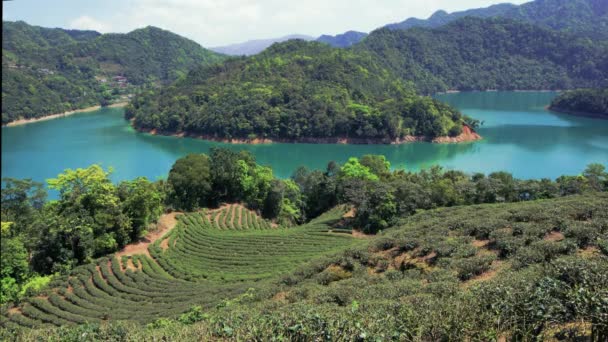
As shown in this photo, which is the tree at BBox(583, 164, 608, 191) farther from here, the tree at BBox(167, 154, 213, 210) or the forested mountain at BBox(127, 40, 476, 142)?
the forested mountain at BBox(127, 40, 476, 142)

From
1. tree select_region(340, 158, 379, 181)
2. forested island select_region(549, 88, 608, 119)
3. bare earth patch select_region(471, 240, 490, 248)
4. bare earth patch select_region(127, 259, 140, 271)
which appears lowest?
bare earth patch select_region(127, 259, 140, 271)

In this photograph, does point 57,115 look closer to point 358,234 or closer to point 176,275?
point 176,275

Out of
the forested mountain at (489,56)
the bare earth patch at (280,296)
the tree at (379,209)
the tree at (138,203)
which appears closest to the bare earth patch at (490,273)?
the bare earth patch at (280,296)

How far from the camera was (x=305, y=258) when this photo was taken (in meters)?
18.6

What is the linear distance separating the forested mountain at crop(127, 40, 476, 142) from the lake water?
320 cm

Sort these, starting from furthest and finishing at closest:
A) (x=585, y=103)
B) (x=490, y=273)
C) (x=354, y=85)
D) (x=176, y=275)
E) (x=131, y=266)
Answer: (x=354, y=85)
(x=585, y=103)
(x=131, y=266)
(x=176, y=275)
(x=490, y=273)

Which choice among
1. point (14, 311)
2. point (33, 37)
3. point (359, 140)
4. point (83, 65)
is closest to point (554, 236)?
point (14, 311)

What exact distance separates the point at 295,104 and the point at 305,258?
A: 5504cm

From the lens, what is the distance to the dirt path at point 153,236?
22.3 m

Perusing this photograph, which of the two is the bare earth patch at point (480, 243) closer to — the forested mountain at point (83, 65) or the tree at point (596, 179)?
the tree at point (596, 179)

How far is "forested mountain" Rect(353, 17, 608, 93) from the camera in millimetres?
123500

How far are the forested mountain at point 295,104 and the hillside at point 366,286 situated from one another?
42285 millimetres

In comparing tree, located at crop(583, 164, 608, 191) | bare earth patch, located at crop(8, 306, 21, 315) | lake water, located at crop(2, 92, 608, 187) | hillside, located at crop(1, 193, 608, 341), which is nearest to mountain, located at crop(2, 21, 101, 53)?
lake water, located at crop(2, 92, 608, 187)

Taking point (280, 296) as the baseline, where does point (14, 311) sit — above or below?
below
